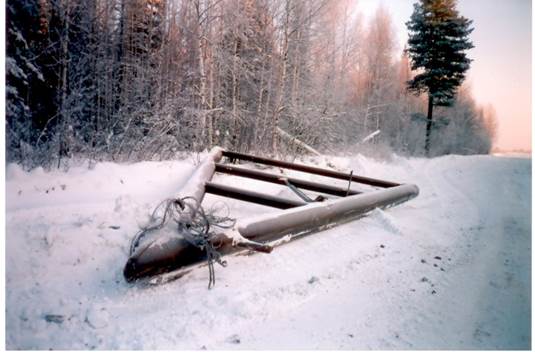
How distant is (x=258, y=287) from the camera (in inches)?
97.0

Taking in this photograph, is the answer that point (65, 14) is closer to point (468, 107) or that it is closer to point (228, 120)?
point (228, 120)

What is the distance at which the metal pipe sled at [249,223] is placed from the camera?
7.09 ft

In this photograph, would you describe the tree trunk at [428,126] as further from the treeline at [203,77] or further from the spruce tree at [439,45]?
the spruce tree at [439,45]

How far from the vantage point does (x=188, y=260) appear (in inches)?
90.6

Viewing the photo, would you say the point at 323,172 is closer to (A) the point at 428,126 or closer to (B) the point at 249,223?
(B) the point at 249,223

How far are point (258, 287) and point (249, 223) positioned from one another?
506mm

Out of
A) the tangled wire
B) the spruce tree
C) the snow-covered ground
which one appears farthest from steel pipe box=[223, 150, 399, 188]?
the tangled wire

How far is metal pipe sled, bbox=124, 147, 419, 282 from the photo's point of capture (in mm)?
2160

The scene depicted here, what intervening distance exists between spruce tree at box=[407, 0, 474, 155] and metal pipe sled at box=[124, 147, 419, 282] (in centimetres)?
354

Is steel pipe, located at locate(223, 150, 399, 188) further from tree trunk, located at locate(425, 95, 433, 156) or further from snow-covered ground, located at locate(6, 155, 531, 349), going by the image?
tree trunk, located at locate(425, 95, 433, 156)

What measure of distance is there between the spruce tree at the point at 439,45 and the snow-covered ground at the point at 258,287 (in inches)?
163

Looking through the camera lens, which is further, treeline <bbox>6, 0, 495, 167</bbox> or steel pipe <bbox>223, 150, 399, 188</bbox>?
treeline <bbox>6, 0, 495, 167</bbox>

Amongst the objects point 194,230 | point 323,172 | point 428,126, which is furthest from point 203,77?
point 428,126

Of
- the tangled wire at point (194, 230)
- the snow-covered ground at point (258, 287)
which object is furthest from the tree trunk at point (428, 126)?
the tangled wire at point (194, 230)
